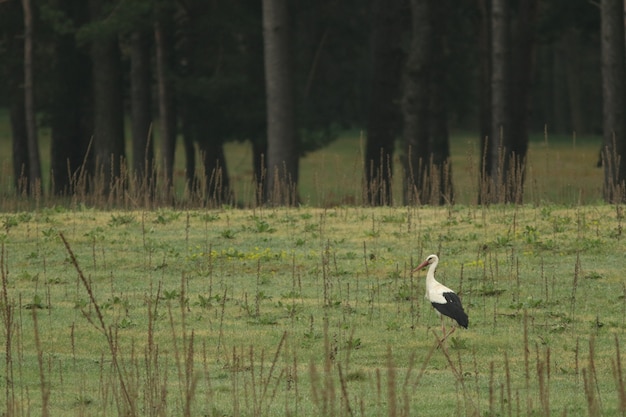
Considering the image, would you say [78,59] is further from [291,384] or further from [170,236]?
[291,384]

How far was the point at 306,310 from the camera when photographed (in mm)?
13555

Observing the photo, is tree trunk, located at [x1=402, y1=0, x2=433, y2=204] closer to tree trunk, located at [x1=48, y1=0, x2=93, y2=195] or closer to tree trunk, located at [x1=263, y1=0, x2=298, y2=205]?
tree trunk, located at [x1=263, y1=0, x2=298, y2=205]

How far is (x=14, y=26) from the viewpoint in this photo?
35688mm

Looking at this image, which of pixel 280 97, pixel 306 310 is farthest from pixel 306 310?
pixel 280 97

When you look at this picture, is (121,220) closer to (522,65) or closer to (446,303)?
(446,303)

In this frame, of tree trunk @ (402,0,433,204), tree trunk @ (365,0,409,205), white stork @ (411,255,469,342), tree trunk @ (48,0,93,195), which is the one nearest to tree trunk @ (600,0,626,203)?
tree trunk @ (402,0,433,204)

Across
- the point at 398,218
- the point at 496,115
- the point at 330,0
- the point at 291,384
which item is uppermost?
the point at 330,0

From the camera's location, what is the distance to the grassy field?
973cm

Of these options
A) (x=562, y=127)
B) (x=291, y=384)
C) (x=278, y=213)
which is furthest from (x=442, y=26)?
(x=562, y=127)

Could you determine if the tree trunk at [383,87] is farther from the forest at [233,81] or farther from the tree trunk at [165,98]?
the tree trunk at [165,98]

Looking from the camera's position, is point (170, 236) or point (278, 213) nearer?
point (170, 236)

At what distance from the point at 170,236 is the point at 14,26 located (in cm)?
1890

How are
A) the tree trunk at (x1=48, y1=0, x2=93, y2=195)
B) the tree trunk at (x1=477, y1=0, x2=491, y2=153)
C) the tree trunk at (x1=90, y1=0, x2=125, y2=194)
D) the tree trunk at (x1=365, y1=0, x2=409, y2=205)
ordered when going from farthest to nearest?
the tree trunk at (x1=477, y1=0, x2=491, y2=153) < the tree trunk at (x1=48, y1=0, x2=93, y2=195) < the tree trunk at (x1=365, y1=0, x2=409, y2=205) < the tree trunk at (x1=90, y1=0, x2=125, y2=194)

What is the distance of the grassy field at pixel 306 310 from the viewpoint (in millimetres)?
9734
